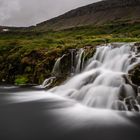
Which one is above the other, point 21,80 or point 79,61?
point 79,61

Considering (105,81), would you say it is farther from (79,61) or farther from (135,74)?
(79,61)

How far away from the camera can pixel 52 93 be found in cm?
2345

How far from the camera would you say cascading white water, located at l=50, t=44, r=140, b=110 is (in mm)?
17344

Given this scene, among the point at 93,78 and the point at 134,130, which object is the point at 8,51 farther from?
the point at 134,130

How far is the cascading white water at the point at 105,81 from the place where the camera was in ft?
56.9

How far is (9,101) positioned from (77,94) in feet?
16.4

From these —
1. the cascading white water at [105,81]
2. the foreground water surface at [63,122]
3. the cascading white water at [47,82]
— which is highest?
the cascading white water at [105,81]

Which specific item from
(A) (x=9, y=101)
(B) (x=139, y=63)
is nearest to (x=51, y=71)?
(A) (x=9, y=101)

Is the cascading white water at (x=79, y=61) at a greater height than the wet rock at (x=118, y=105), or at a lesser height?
greater

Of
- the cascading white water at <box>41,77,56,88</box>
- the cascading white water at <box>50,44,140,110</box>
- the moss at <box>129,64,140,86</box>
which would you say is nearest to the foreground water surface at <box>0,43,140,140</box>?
the cascading white water at <box>50,44,140,110</box>

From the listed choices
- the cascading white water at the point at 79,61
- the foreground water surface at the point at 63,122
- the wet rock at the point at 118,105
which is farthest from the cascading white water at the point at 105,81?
the cascading white water at the point at 79,61

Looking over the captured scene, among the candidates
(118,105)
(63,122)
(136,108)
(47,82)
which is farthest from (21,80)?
(136,108)

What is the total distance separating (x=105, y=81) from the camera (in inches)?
766

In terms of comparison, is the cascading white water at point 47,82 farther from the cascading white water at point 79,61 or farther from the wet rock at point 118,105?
the wet rock at point 118,105
